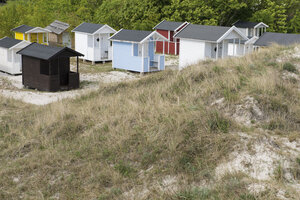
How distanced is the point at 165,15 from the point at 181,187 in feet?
118

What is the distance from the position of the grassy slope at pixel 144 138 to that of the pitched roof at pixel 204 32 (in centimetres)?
1192

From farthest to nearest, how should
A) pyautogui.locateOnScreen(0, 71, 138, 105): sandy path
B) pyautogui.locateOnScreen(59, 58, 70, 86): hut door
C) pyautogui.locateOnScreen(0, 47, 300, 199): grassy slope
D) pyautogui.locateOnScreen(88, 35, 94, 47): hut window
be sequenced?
pyautogui.locateOnScreen(88, 35, 94, 47): hut window < pyautogui.locateOnScreen(59, 58, 70, 86): hut door < pyautogui.locateOnScreen(0, 71, 138, 105): sandy path < pyautogui.locateOnScreen(0, 47, 300, 199): grassy slope

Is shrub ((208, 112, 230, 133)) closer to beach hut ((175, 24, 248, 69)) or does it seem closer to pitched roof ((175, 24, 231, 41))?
beach hut ((175, 24, 248, 69))

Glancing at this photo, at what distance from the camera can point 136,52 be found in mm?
27844

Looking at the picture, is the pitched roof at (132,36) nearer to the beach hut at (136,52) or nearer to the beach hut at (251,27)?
the beach hut at (136,52)

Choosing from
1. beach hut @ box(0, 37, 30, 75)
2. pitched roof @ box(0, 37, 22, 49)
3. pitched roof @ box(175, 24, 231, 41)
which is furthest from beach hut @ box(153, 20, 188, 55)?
pitched roof @ box(0, 37, 22, 49)

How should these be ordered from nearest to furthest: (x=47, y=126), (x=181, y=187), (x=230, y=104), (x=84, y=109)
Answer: (x=181, y=187), (x=230, y=104), (x=47, y=126), (x=84, y=109)

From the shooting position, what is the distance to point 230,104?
11.2m

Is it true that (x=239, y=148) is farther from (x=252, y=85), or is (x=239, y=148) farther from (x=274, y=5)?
(x=274, y=5)

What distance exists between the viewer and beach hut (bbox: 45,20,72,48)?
1382 inches

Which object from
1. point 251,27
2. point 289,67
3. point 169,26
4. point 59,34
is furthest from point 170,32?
point 289,67

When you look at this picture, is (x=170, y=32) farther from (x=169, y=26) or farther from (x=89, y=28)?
(x=89, y=28)

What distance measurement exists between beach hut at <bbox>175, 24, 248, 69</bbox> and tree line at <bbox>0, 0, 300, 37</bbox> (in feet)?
41.3

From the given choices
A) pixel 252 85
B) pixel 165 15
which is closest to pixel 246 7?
pixel 165 15
